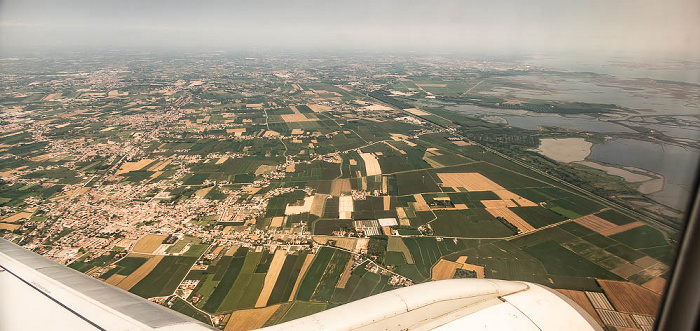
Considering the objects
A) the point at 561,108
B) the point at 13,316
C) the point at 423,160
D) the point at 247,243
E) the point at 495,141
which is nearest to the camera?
the point at 13,316

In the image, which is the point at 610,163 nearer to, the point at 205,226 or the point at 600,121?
the point at 600,121

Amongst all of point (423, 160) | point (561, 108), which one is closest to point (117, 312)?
point (423, 160)

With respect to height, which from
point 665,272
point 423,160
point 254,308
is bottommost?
point 254,308

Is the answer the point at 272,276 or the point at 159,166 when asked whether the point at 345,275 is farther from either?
the point at 159,166

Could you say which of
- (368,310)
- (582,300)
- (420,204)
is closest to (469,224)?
(420,204)

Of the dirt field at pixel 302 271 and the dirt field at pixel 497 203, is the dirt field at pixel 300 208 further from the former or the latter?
the dirt field at pixel 497 203

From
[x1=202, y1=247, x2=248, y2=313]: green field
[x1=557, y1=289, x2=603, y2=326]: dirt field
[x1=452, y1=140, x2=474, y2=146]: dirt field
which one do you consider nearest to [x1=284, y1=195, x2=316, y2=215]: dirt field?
[x1=202, y1=247, x2=248, y2=313]: green field
